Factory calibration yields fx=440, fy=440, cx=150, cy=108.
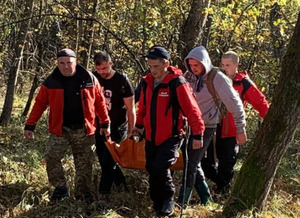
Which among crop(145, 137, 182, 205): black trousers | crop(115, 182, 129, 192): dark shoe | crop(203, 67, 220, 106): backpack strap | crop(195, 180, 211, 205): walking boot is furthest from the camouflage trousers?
crop(203, 67, 220, 106): backpack strap

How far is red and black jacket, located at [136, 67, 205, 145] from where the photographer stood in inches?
186

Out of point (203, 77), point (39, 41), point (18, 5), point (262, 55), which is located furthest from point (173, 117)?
point (39, 41)

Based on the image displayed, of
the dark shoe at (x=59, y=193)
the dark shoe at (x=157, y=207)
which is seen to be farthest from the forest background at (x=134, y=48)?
the dark shoe at (x=157, y=207)

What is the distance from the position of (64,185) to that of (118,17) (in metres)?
8.62

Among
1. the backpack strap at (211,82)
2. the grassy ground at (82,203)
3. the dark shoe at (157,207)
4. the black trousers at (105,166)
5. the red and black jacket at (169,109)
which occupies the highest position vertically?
the backpack strap at (211,82)

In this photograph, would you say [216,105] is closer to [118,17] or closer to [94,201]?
[94,201]

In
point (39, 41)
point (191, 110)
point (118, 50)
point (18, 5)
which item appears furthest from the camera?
point (39, 41)

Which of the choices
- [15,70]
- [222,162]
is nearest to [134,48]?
[15,70]

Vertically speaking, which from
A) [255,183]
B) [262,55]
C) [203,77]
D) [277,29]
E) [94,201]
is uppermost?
[277,29]

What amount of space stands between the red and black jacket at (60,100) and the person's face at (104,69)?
0.33 meters

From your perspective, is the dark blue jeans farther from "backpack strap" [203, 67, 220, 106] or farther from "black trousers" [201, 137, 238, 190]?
"backpack strap" [203, 67, 220, 106]

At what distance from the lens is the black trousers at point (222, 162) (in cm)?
612

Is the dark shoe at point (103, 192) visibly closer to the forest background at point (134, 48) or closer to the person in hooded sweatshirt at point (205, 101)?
the forest background at point (134, 48)

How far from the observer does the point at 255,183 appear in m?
4.86
